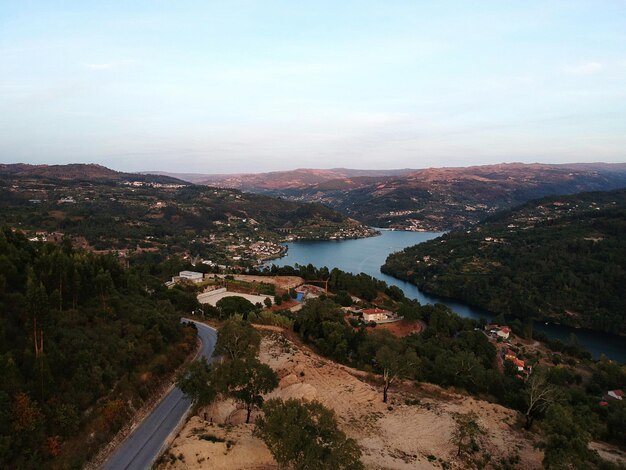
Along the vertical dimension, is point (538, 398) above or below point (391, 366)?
below

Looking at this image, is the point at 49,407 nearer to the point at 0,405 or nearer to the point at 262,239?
the point at 0,405

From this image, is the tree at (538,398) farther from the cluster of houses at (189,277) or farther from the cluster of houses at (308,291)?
the cluster of houses at (189,277)

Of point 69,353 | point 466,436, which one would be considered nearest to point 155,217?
point 69,353

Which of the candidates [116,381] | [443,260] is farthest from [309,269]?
[116,381]

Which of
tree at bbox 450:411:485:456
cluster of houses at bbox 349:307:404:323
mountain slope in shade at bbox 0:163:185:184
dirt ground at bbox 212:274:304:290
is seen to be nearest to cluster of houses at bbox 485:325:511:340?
cluster of houses at bbox 349:307:404:323

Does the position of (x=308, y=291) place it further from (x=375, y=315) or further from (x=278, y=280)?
(x=375, y=315)

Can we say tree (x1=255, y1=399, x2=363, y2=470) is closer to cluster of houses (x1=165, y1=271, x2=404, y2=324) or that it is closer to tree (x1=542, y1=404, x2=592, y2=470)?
tree (x1=542, y1=404, x2=592, y2=470)

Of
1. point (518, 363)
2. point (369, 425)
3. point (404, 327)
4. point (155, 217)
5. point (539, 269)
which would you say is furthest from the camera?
point (155, 217)
